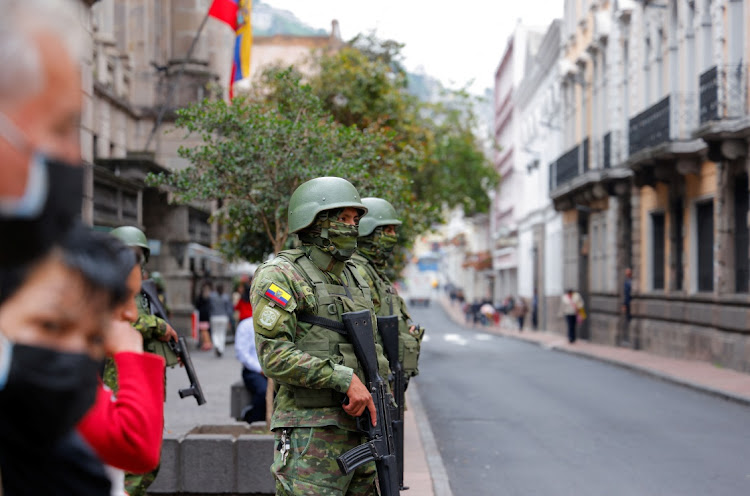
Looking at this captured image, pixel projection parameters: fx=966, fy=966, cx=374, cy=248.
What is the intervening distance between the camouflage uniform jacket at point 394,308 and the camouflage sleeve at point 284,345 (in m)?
2.48

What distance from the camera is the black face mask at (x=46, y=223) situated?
1.33 m

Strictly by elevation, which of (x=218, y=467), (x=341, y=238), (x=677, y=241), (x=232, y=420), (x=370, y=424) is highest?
(x=677, y=241)

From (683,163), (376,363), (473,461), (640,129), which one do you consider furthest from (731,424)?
(640,129)

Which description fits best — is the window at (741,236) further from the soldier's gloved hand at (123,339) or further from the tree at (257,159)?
the soldier's gloved hand at (123,339)

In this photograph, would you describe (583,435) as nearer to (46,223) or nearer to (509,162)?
(46,223)

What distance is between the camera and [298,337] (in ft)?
13.6

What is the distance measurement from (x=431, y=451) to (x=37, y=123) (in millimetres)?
8425

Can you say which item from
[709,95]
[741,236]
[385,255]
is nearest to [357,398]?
[385,255]

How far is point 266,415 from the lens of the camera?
27.8 ft

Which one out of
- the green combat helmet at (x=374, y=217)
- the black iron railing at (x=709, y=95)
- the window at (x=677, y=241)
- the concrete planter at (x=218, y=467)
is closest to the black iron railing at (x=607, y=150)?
the window at (x=677, y=241)

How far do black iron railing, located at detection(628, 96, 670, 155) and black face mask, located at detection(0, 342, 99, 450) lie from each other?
21.6m

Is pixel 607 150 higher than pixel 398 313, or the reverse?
pixel 607 150

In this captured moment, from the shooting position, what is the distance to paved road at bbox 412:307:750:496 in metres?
8.20

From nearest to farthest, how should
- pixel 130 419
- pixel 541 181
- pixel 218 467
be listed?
pixel 130 419
pixel 218 467
pixel 541 181
